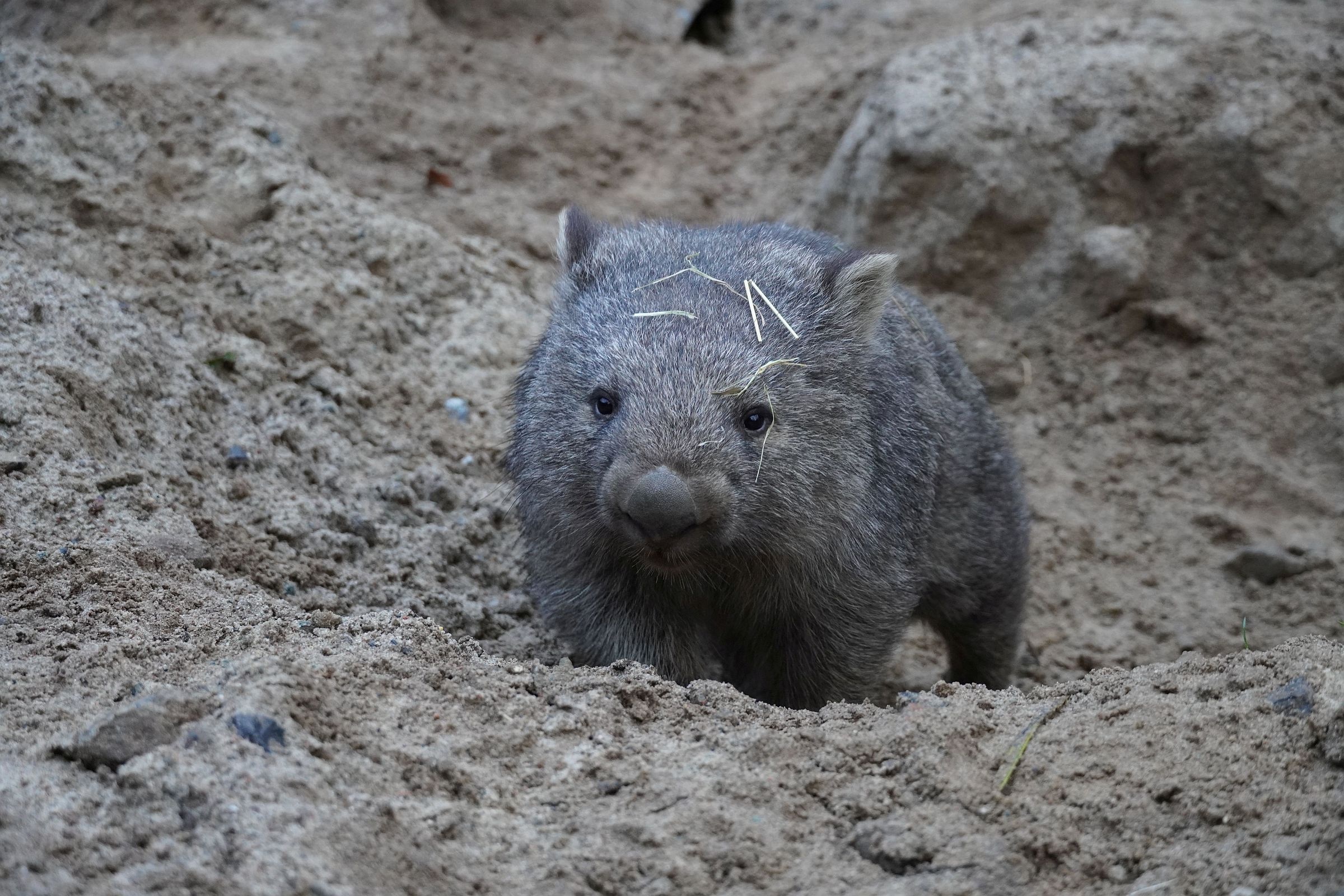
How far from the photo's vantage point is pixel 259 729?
307 centimetres

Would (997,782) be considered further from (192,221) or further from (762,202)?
(762,202)

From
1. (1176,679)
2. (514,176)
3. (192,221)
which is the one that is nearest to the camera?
(1176,679)

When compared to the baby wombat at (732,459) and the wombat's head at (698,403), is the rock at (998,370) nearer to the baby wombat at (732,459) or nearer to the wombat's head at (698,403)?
the baby wombat at (732,459)

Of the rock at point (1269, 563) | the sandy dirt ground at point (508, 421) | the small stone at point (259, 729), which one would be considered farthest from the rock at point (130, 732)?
the rock at point (1269, 563)

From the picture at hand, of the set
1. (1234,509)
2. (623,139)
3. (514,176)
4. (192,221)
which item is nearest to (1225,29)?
(1234,509)

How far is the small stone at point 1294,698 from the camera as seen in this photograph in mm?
3414

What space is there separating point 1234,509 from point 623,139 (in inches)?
180

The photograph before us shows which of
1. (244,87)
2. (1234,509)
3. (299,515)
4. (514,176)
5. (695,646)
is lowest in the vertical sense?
(1234,509)

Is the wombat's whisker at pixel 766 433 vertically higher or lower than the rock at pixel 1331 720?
higher

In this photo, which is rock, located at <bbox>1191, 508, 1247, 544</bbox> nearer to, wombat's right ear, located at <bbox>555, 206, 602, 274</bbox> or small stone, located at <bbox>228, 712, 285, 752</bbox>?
wombat's right ear, located at <bbox>555, 206, 602, 274</bbox>

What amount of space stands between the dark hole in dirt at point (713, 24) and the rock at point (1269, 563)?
5624 mm

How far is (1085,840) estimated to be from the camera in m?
3.12

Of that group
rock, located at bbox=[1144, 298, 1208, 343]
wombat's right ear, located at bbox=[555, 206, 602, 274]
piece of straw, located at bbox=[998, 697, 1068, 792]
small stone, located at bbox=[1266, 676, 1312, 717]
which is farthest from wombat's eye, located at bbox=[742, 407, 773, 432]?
rock, located at bbox=[1144, 298, 1208, 343]

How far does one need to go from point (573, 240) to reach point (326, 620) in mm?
1929
